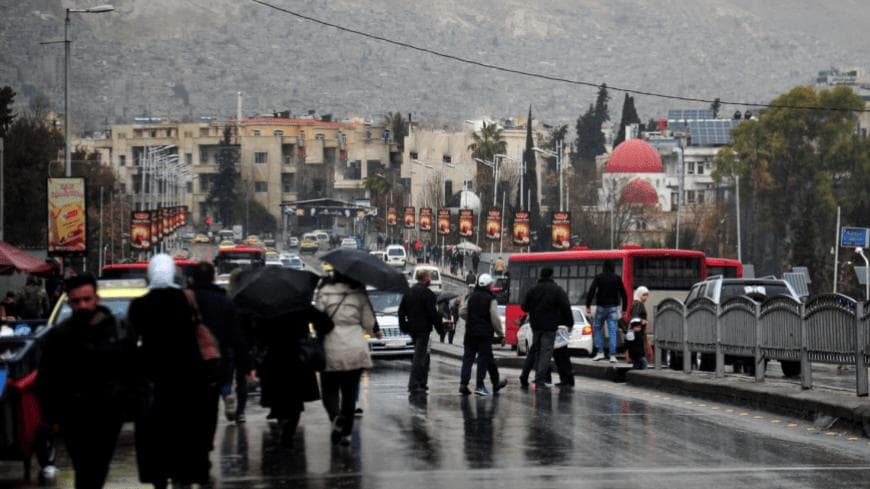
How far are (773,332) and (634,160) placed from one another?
6453 inches

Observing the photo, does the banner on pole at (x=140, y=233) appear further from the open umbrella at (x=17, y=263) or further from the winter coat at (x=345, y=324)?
the winter coat at (x=345, y=324)

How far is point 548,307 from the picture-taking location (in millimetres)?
24953

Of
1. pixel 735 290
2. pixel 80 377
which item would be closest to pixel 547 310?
pixel 735 290

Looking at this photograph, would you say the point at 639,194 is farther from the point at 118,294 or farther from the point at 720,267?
the point at 118,294

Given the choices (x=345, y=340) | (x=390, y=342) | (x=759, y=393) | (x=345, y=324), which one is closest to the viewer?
(x=345, y=340)

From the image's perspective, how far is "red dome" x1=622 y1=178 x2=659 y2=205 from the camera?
494 feet

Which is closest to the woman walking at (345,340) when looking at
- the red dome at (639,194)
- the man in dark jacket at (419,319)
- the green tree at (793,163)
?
the man in dark jacket at (419,319)

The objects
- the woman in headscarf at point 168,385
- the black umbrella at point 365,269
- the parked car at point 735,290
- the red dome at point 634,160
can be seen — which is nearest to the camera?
the woman in headscarf at point 168,385

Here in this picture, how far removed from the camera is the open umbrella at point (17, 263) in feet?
115

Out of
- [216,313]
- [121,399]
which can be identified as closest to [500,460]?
[216,313]

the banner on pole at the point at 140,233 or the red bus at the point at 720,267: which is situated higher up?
the banner on pole at the point at 140,233

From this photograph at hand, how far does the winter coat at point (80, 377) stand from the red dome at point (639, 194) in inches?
5257

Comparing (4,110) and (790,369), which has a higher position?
(4,110)

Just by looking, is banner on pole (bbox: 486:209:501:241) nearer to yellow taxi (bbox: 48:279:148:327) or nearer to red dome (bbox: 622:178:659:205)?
red dome (bbox: 622:178:659:205)
